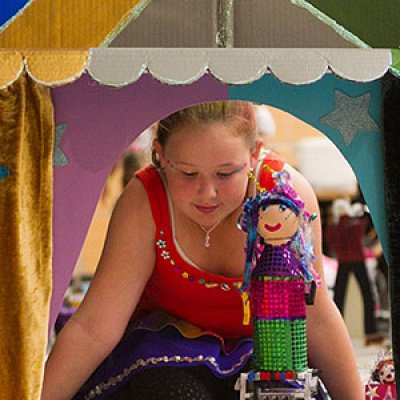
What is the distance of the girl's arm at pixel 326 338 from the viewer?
63.5 inches

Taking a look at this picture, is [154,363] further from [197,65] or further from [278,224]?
[197,65]

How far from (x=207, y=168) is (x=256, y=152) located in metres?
0.14

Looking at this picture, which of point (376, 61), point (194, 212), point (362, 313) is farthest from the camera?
point (362, 313)

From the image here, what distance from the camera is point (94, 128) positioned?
1.61 m

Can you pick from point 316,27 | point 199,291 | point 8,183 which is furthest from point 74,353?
point 316,27

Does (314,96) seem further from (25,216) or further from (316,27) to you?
(25,216)

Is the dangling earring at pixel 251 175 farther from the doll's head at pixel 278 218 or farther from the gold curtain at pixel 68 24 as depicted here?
→ the gold curtain at pixel 68 24

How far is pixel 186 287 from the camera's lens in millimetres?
1621

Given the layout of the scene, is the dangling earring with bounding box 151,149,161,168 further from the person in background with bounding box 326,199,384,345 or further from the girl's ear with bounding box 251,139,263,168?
the person in background with bounding box 326,199,384,345

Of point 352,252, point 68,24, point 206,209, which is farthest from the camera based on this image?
point 352,252

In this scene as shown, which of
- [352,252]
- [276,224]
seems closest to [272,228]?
[276,224]

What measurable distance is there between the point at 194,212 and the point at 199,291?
17 centimetres

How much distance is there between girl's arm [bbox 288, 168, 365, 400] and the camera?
5.29 feet

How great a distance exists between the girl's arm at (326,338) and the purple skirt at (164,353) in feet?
0.46
